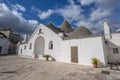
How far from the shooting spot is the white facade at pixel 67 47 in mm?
10477

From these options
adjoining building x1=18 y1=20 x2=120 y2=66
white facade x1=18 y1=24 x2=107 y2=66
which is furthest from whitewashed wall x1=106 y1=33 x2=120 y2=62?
white facade x1=18 y1=24 x2=107 y2=66

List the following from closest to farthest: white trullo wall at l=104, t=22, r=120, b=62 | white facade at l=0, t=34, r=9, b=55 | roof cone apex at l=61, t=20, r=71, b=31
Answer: white trullo wall at l=104, t=22, r=120, b=62
roof cone apex at l=61, t=20, r=71, b=31
white facade at l=0, t=34, r=9, b=55

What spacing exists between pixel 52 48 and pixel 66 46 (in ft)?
12.5

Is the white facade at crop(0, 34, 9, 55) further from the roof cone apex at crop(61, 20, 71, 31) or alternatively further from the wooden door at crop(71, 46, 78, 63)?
the wooden door at crop(71, 46, 78, 63)

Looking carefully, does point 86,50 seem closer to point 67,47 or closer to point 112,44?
point 67,47

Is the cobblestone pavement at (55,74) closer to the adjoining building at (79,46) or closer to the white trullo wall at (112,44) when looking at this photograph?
the adjoining building at (79,46)

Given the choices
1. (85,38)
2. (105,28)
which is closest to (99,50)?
(85,38)

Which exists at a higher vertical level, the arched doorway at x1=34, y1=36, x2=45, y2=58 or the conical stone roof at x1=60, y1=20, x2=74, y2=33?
the conical stone roof at x1=60, y1=20, x2=74, y2=33

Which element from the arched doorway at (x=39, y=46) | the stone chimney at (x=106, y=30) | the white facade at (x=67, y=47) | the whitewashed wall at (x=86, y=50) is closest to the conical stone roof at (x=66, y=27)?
the arched doorway at (x=39, y=46)

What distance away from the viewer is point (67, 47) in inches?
539

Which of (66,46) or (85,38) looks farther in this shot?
(66,46)

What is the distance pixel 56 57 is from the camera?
1513 cm

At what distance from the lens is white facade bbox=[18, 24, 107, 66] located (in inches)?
412

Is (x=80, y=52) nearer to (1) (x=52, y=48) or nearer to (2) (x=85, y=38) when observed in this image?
(2) (x=85, y=38)
